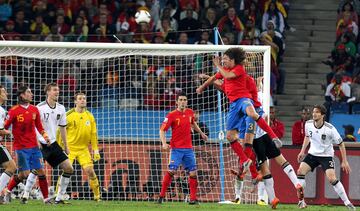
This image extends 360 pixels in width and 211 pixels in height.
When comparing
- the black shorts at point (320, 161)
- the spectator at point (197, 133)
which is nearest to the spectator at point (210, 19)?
the spectator at point (197, 133)

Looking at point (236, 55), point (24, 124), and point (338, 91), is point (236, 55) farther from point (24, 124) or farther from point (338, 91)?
point (338, 91)

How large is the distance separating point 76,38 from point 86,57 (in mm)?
5439

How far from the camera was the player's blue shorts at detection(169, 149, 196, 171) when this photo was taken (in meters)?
25.2

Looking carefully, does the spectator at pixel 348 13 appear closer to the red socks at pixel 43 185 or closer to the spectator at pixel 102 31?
the spectator at pixel 102 31

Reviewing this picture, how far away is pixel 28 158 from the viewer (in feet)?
77.5

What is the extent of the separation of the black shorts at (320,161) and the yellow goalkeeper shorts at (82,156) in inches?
173

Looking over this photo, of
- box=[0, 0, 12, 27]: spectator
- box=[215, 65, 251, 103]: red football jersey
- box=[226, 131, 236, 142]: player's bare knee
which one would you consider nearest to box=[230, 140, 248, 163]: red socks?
box=[226, 131, 236, 142]: player's bare knee

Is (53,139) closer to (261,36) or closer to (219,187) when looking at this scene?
(219,187)

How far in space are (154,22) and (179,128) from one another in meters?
7.92

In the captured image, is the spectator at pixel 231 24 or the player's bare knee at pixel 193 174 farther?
the spectator at pixel 231 24

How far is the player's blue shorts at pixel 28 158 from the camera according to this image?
23578 mm

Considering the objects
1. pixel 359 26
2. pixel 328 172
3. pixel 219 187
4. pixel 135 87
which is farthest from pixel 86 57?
pixel 359 26

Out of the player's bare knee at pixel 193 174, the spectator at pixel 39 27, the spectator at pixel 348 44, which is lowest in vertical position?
the player's bare knee at pixel 193 174

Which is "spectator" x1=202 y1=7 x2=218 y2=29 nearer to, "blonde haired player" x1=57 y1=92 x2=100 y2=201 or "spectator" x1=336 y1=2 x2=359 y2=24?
A: "spectator" x1=336 y1=2 x2=359 y2=24
